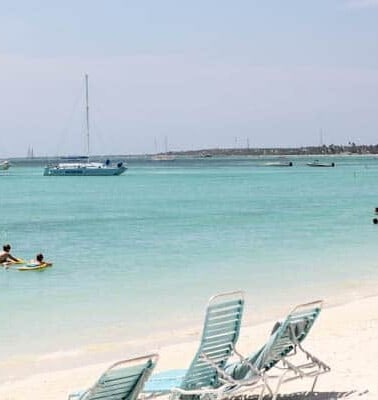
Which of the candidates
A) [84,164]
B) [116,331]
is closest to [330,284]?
[116,331]

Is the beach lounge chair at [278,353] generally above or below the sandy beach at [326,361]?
above

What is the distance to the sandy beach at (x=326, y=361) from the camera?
819 cm

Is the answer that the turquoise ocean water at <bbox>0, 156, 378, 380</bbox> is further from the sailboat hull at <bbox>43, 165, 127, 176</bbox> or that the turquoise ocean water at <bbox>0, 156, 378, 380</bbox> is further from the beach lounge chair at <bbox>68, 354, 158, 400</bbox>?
the sailboat hull at <bbox>43, 165, 127, 176</bbox>

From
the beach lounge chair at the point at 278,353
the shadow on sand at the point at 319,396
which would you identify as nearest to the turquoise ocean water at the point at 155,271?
the shadow on sand at the point at 319,396

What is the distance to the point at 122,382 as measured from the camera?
614 centimetres

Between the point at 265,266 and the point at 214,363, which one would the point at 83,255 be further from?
the point at 214,363

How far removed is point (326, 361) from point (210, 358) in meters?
2.73

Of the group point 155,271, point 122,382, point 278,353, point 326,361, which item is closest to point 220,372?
point 278,353

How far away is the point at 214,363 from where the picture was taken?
698 cm

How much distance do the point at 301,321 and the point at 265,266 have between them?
15.2m

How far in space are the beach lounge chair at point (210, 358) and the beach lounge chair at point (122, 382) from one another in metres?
0.57

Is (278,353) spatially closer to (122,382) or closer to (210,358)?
(210,358)

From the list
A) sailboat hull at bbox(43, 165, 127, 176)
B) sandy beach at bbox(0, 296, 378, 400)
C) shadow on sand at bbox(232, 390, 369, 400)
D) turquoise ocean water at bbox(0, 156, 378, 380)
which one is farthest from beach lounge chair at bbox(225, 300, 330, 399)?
sailboat hull at bbox(43, 165, 127, 176)

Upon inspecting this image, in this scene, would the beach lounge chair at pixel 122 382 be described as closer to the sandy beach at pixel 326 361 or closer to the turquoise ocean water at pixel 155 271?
the sandy beach at pixel 326 361
